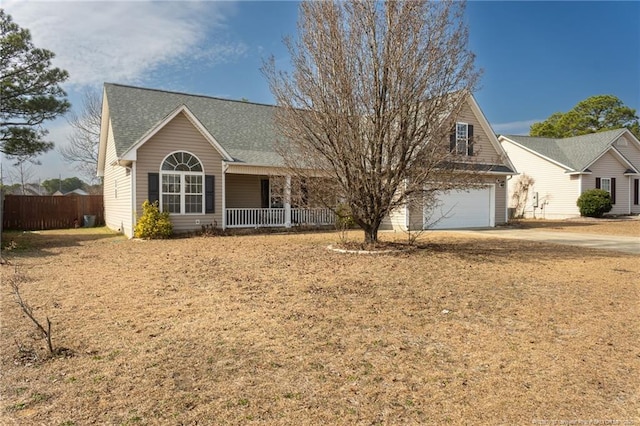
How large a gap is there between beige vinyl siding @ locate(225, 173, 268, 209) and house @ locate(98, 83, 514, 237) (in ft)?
0.15

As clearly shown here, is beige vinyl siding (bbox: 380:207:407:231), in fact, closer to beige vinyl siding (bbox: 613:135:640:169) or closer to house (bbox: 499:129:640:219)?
house (bbox: 499:129:640:219)

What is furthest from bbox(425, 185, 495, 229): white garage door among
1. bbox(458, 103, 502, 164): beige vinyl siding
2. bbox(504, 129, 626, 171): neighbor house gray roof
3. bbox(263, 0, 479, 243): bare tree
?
bbox(504, 129, 626, 171): neighbor house gray roof

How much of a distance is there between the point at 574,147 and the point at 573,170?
4.22 m

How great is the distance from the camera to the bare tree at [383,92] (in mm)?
10156

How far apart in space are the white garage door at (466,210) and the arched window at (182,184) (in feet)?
34.4

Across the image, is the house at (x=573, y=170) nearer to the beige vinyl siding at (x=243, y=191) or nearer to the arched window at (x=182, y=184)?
the beige vinyl siding at (x=243, y=191)

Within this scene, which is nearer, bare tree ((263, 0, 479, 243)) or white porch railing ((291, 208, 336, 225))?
bare tree ((263, 0, 479, 243))

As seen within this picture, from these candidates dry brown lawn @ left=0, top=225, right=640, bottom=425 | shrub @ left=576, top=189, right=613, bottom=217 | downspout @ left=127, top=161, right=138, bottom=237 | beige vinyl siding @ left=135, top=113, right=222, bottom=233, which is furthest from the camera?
shrub @ left=576, top=189, right=613, bottom=217

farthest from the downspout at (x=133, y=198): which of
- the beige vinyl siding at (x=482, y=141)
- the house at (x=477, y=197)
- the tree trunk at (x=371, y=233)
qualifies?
the beige vinyl siding at (x=482, y=141)

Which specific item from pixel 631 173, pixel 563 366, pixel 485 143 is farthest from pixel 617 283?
pixel 631 173

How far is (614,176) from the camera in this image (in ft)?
95.6

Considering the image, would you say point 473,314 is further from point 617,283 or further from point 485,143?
point 485,143

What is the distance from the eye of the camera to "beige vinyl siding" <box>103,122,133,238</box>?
1587 centimetres

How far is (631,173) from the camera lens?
29406 mm
